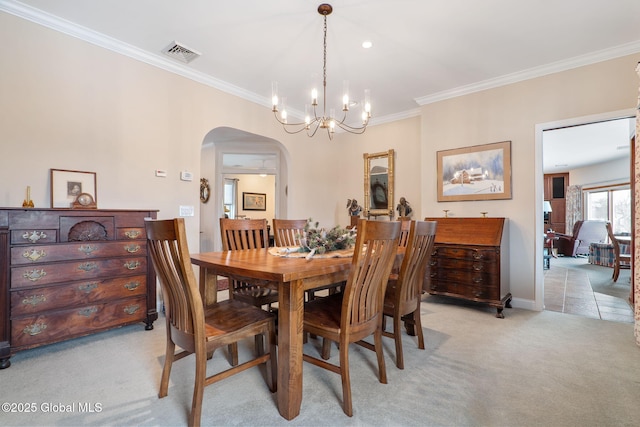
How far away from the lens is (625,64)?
305 centimetres

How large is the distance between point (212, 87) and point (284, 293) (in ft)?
10.5

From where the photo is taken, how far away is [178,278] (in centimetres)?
152

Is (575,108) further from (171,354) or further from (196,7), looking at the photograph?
(171,354)

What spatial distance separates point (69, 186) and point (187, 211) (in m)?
1.13

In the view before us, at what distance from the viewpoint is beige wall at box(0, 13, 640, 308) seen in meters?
2.57

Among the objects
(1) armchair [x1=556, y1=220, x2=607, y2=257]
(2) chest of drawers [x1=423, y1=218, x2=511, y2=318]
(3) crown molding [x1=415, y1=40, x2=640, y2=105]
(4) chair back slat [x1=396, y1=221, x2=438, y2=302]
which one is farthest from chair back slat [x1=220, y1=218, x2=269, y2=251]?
Answer: (1) armchair [x1=556, y1=220, x2=607, y2=257]

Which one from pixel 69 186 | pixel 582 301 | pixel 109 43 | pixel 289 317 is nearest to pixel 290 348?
pixel 289 317

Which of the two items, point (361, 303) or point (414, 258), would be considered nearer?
point (361, 303)

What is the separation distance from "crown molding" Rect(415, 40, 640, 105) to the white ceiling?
0.04ft

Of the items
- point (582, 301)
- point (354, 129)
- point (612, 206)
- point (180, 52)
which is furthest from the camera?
point (612, 206)

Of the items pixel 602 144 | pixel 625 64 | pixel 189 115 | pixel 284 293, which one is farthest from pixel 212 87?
pixel 602 144

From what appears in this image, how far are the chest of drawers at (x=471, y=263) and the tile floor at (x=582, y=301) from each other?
0.70 m

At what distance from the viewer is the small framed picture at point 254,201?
897 cm

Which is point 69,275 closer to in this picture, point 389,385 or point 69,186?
point 69,186
